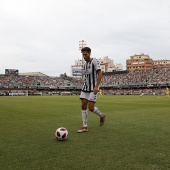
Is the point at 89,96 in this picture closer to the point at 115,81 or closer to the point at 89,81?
the point at 89,81

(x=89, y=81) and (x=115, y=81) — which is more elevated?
(x=115, y=81)

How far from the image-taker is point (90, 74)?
732 centimetres

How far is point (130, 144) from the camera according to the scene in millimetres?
4973

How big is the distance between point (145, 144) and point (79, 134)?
1984 mm

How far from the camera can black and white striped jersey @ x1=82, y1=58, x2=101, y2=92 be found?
723cm

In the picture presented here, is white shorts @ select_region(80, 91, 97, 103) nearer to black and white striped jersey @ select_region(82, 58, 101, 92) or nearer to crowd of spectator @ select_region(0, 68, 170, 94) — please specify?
black and white striped jersey @ select_region(82, 58, 101, 92)

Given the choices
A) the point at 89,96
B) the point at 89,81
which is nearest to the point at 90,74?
the point at 89,81

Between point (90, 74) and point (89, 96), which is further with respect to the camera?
point (90, 74)

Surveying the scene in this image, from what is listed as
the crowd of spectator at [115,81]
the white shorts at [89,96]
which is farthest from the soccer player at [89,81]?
the crowd of spectator at [115,81]

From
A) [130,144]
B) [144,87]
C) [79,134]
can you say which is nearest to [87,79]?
[79,134]

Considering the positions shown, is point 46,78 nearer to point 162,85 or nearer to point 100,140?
point 162,85

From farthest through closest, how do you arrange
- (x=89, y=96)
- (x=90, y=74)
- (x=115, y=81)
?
(x=115, y=81)
(x=90, y=74)
(x=89, y=96)

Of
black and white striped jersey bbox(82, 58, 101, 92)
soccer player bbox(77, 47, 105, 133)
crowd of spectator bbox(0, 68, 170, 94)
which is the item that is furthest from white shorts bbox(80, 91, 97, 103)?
crowd of spectator bbox(0, 68, 170, 94)

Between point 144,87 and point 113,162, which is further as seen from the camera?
point 144,87
